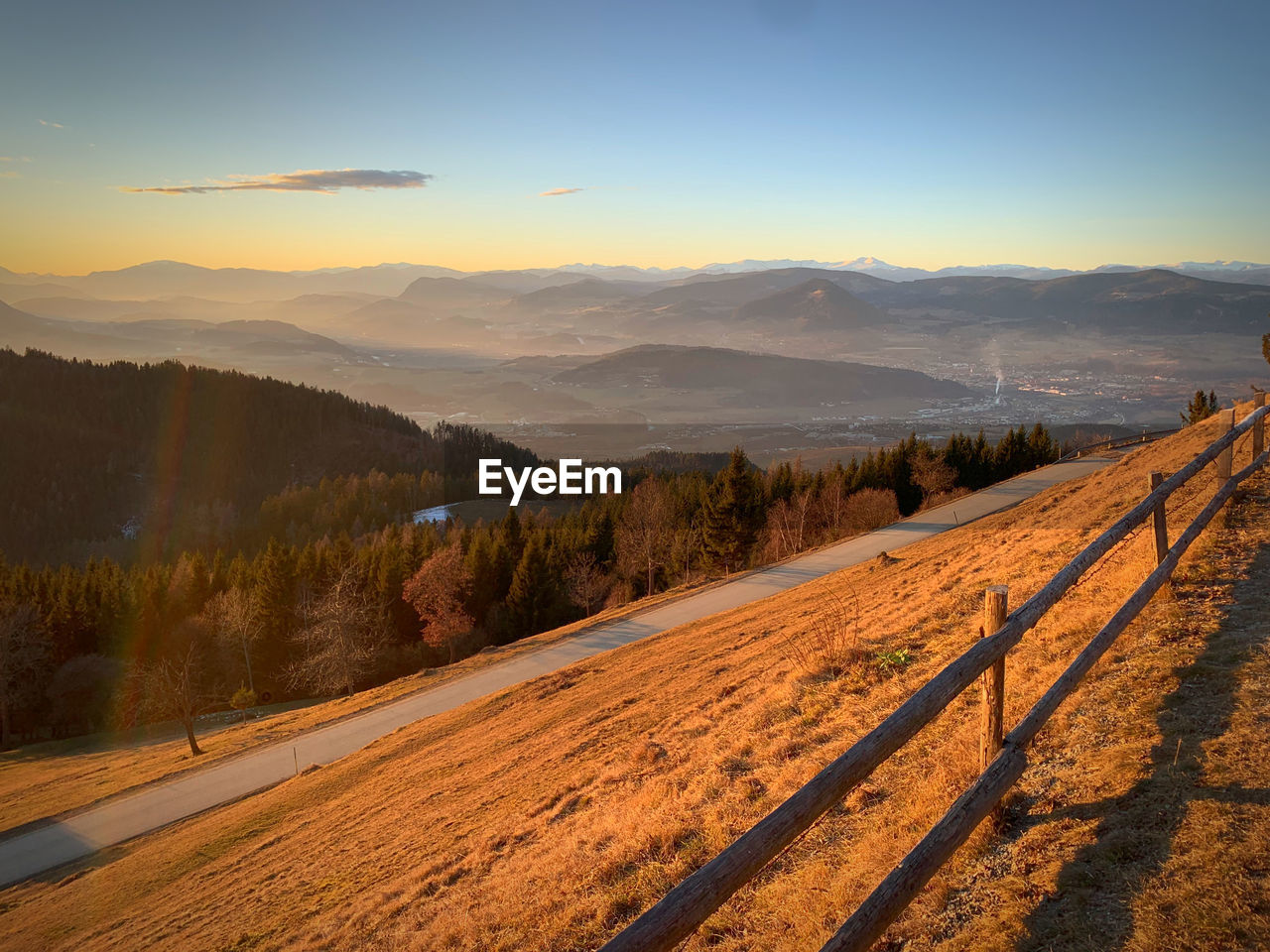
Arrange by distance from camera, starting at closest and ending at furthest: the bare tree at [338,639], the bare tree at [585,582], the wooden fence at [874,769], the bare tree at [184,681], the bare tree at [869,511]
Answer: the wooden fence at [874,769]
the bare tree at [184,681]
the bare tree at [338,639]
the bare tree at [869,511]
the bare tree at [585,582]

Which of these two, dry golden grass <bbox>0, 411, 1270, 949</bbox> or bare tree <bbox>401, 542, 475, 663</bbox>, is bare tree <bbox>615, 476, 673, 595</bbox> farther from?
dry golden grass <bbox>0, 411, 1270, 949</bbox>

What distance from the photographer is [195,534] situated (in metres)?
131

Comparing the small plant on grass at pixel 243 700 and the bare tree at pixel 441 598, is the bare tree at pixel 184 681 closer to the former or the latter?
the small plant on grass at pixel 243 700

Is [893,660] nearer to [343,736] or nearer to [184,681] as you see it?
[343,736]

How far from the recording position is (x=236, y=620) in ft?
152

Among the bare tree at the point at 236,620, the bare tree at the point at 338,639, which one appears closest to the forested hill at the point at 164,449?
the bare tree at the point at 236,620

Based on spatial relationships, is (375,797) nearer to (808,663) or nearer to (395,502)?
(808,663)

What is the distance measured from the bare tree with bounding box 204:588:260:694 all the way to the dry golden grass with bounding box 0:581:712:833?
21.5ft

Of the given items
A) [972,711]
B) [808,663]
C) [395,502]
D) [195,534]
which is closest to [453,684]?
[808,663]

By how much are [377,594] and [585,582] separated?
1686 centimetres

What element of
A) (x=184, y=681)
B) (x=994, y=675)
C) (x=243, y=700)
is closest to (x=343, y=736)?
(x=184, y=681)

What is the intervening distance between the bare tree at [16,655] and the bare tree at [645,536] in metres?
44.1

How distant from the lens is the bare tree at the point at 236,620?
4656cm

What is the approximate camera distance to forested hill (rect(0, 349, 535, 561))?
150m
